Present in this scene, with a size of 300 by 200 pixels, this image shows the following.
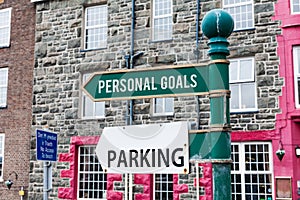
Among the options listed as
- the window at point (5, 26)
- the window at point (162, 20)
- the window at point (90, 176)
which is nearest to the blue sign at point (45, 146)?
the window at point (90, 176)

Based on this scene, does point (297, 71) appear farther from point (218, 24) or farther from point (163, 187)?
point (218, 24)

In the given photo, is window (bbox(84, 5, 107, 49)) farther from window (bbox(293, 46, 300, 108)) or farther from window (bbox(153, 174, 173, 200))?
window (bbox(293, 46, 300, 108))

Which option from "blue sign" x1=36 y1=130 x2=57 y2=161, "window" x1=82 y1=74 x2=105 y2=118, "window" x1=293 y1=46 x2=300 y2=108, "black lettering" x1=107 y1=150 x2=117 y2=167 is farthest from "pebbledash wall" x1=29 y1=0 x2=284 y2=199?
"black lettering" x1=107 y1=150 x2=117 y2=167

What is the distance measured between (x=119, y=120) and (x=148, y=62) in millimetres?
2186

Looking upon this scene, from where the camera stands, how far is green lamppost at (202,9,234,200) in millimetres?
3152

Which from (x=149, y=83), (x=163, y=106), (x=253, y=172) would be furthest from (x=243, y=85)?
(x=149, y=83)

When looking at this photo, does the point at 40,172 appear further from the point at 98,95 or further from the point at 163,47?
the point at 98,95

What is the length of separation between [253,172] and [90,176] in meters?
5.71

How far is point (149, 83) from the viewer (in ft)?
11.7

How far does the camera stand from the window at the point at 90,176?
15472 mm

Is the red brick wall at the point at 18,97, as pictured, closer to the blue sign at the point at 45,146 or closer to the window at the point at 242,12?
the window at the point at 242,12

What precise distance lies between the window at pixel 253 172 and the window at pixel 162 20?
14.6 ft

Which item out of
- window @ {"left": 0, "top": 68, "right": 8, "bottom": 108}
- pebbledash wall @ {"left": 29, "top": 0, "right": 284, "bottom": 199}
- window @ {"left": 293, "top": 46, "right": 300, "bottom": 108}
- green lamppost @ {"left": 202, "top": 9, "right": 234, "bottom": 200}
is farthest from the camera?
window @ {"left": 0, "top": 68, "right": 8, "bottom": 108}

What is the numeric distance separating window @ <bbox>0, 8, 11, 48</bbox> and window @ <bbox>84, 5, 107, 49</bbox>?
380 cm
